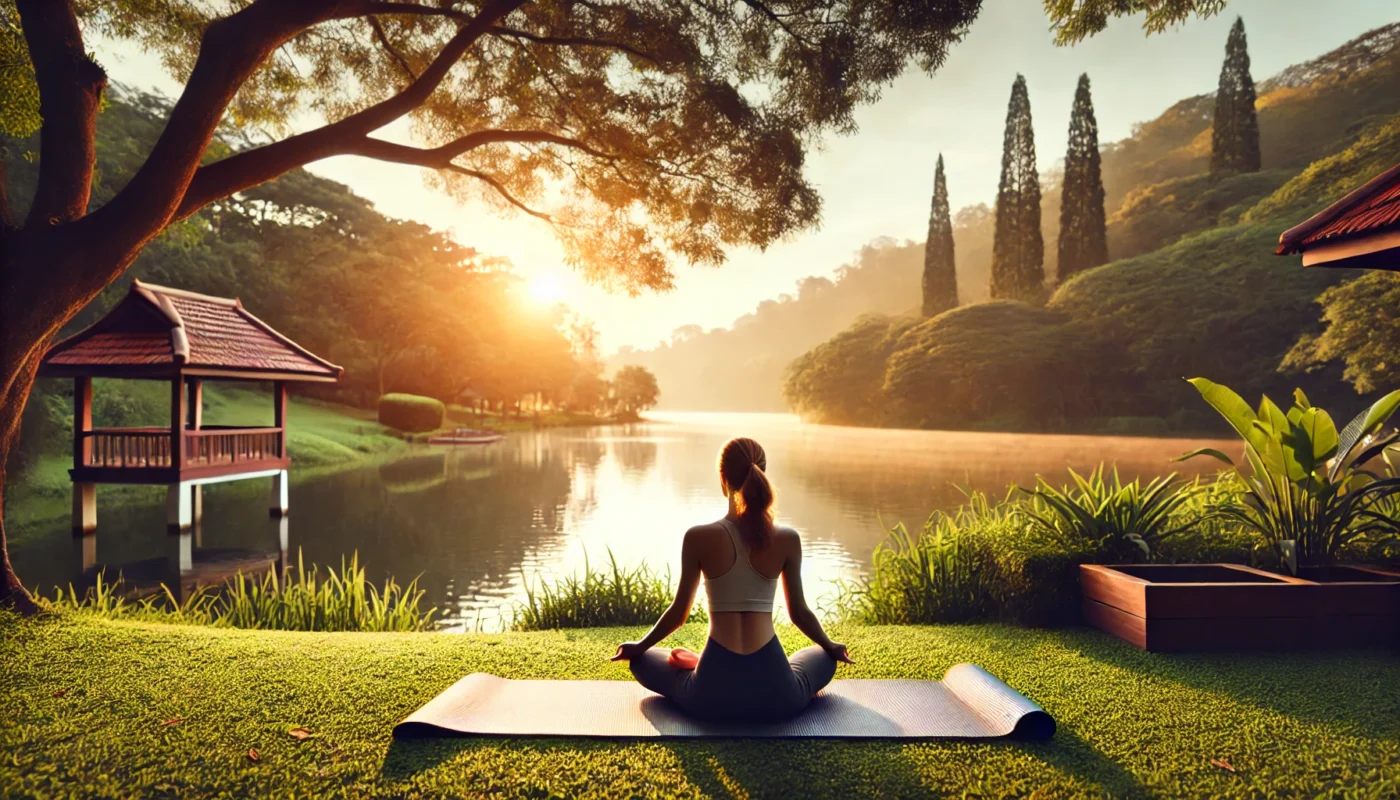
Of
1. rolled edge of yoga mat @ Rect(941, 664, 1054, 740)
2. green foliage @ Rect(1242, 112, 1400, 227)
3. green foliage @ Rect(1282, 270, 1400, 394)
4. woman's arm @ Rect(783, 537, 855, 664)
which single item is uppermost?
green foliage @ Rect(1242, 112, 1400, 227)

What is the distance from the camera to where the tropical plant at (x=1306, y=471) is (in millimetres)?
4406

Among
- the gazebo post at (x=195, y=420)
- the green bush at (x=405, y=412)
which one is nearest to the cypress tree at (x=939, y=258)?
the green bush at (x=405, y=412)

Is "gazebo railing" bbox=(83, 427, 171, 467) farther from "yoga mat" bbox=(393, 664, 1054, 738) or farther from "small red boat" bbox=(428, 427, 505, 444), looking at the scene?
"small red boat" bbox=(428, 427, 505, 444)

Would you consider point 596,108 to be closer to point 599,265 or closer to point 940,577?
point 599,265

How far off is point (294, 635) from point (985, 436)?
114ft

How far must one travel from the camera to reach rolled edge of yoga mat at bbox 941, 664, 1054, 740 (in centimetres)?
288

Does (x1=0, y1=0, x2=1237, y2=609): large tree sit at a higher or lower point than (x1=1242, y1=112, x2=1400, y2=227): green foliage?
lower

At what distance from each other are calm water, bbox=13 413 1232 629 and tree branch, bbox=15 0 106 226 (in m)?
4.65

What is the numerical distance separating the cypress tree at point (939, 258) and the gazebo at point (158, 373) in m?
36.9

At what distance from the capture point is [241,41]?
4.73 metres

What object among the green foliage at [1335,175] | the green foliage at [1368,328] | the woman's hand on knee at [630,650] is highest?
the green foliage at [1335,175]

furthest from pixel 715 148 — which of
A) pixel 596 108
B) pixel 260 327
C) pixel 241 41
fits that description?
pixel 260 327

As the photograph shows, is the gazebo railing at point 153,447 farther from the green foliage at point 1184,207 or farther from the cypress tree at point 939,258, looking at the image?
the green foliage at point 1184,207

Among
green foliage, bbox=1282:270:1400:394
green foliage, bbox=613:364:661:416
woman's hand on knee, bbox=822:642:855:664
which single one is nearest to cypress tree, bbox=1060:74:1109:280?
→ green foliage, bbox=1282:270:1400:394
